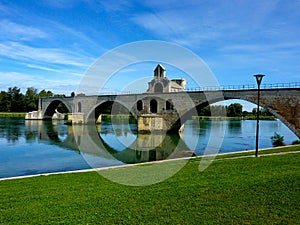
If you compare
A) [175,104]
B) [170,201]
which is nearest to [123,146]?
[175,104]

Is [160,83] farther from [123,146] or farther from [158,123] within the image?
[123,146]

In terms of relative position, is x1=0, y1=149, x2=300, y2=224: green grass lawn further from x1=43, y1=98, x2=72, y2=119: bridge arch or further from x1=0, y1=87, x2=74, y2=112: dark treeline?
x1=0, y1=87, x2=74, y2=112: dark treeline

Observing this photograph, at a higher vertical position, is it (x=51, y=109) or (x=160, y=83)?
(x=160, y=83)

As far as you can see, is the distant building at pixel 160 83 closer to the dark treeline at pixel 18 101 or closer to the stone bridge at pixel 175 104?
the stone bridge at pixel 175 104

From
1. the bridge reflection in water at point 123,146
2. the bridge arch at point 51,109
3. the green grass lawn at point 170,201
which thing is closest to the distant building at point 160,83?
the bridge reflection in water at point 123,146

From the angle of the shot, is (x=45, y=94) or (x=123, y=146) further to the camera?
(x=45, y=94)

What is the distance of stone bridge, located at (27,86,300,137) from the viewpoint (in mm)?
29641

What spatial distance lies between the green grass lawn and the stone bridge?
22880 mm

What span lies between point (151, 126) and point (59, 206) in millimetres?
37214

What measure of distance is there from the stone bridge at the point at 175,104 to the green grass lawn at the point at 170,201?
2288 cm

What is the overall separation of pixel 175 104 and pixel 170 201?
123 ft

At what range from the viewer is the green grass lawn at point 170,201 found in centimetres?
587

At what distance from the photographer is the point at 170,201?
22.2 feet

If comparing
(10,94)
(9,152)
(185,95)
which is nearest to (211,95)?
(185,95)
